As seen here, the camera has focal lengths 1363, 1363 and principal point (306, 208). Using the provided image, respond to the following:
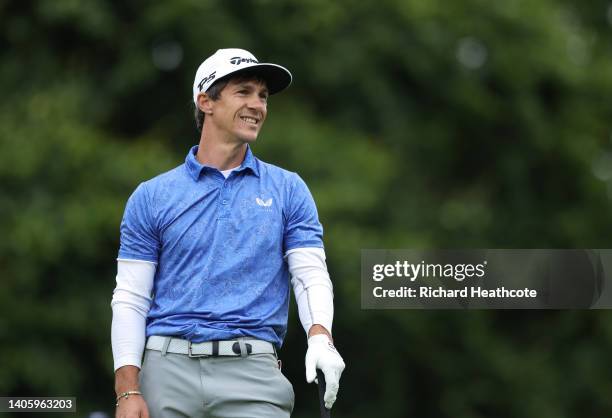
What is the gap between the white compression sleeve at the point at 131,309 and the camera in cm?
419

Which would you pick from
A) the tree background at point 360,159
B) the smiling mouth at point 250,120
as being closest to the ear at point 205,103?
the smiling mouth at point 250,120

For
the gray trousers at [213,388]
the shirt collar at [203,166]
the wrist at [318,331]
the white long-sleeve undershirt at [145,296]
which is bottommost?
the gray trousers at [213,388]

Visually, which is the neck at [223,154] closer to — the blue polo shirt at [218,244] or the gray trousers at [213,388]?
the blue polo shirt at [218,244]

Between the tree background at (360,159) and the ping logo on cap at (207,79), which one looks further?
the tree background at (360,159)

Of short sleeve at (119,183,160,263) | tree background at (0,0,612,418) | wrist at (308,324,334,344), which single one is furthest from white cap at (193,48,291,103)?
tree background at (0,0,612,418)

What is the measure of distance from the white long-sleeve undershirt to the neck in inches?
13.9

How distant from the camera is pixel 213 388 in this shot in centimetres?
408

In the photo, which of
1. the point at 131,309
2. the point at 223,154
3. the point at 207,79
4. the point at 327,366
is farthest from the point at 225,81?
the point at 327,366

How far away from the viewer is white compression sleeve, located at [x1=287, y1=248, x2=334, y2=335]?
4.22 m

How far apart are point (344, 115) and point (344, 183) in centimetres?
198

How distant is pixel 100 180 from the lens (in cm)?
1333

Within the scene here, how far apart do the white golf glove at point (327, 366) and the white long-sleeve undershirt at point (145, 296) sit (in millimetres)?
122

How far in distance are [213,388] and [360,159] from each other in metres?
10.3

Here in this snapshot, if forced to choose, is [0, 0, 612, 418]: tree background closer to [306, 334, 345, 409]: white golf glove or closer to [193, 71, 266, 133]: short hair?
[193, 71, 266, 133]: short hair
